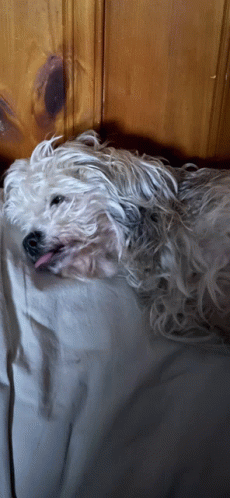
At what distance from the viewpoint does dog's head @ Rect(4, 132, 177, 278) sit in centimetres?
101

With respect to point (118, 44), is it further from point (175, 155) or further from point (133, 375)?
point (133, 375)

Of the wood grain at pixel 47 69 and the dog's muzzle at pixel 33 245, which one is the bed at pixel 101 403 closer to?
the dog's muzzle at pixel 33 245

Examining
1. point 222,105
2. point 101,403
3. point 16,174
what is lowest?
point 101,403

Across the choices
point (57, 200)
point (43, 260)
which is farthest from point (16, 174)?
point (43, 260)

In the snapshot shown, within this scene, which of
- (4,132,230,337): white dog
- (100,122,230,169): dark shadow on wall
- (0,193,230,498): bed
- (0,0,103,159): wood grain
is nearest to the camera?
(0,193,230,498): bed

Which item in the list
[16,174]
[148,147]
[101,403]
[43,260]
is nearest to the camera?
[101,403]

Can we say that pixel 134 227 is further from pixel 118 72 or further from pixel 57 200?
pixel 118 72

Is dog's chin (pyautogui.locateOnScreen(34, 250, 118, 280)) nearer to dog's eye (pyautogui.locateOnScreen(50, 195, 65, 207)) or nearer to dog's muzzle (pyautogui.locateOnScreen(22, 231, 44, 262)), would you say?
dog's muzzle (pyautogui.locateOnScreen(22, 231, 44, 262))

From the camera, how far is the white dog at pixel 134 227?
977 mm

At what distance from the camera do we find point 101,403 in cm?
79

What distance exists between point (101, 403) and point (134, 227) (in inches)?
17.5

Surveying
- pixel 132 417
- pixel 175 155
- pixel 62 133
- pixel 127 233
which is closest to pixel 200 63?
pixel 175 155

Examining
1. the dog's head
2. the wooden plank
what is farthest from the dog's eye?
the wooden plank

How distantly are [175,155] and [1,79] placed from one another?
0.57m
